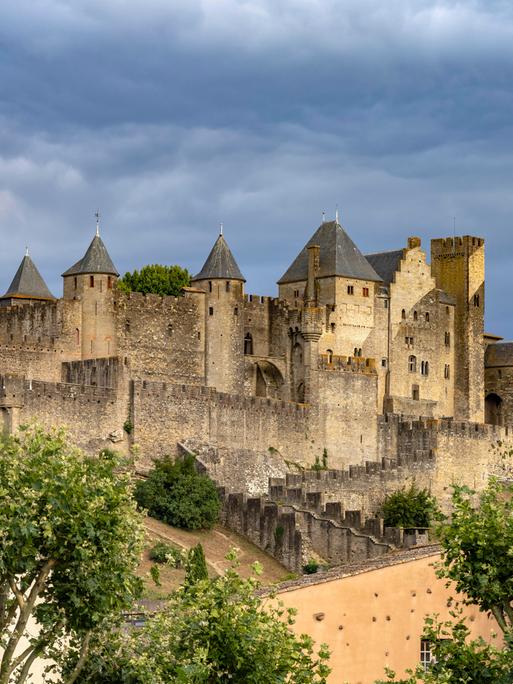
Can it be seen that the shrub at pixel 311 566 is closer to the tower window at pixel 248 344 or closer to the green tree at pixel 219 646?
the tower window at pixel 248 344

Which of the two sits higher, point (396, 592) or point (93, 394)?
point (93, 394)

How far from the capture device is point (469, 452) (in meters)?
86.1

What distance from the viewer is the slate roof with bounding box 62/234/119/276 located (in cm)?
7994

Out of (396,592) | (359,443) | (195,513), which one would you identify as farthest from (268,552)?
(396,592)

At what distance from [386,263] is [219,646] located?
63.1 meters

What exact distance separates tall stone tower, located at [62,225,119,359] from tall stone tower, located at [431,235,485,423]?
22.9 metres

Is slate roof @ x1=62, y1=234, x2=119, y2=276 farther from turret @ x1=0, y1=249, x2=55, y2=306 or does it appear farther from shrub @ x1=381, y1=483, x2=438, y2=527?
shrub @ x1=381, y1=483, x2=438, y2=527

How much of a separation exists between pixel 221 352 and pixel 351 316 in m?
9.09

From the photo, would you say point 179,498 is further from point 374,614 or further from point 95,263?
point 374,614

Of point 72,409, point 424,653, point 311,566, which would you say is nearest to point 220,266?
point 72,409

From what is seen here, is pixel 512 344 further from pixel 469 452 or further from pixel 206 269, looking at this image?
pixel 206 269

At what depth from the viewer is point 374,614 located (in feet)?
132

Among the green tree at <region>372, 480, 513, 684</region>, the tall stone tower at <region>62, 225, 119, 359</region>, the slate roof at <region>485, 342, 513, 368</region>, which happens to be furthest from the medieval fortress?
the green tree at <region>372, 480, 513, 684</region>

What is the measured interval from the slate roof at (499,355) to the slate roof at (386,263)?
927 centimetres
